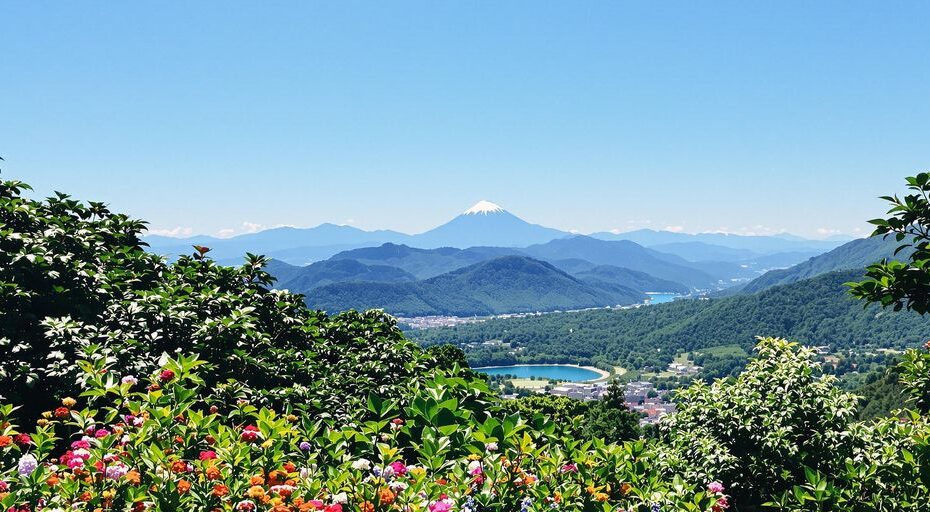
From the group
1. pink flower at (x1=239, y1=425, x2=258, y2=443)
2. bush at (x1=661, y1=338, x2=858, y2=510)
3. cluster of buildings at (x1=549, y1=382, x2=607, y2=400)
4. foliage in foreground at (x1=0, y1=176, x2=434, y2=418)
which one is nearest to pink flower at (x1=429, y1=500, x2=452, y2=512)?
pink flower at (x1=239, y1=425, x2=258, y2=443)

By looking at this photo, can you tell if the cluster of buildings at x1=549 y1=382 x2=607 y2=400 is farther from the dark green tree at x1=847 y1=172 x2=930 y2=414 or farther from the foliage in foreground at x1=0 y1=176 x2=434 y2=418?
the dark green tree at x1=847 y1=172 x2=930 y2=414

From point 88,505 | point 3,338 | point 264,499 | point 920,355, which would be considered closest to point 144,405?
point 88,505

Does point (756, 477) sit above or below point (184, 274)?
below

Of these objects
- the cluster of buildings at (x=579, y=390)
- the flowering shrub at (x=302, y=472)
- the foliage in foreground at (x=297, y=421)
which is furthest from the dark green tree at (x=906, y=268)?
the cluster of buildings at (x=579, y=390)

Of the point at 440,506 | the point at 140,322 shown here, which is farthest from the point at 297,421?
the point at 440,506

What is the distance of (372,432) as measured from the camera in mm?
5363

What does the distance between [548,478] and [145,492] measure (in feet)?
9.69

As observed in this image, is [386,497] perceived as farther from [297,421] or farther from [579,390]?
[579,390]

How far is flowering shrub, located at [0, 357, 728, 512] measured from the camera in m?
3.76

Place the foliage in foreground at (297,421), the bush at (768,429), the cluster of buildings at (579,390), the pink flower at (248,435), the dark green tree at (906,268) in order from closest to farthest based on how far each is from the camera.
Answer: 1. the foliage in foreground at (297,421)
2. the pink flower at (248,435)
3. the dark green tree at (906,268)
4. the bush at (768,429)
5. the cluster of buildings at (579,390)

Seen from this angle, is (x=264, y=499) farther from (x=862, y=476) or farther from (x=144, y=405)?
(x=862, y=476)

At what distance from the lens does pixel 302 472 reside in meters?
4.27

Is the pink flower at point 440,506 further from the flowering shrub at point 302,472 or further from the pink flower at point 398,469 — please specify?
the pink flower at point 398,469

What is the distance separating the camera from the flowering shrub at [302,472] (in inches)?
148
